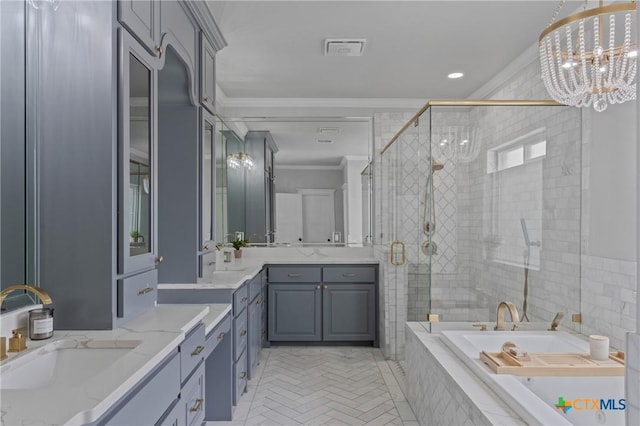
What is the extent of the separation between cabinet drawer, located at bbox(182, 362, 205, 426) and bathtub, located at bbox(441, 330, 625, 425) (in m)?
1.28

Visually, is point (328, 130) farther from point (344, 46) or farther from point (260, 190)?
point (344, 46)

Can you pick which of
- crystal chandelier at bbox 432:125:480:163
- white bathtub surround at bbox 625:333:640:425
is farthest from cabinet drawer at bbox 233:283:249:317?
white bathtub surround at bbox 625:333:640:425

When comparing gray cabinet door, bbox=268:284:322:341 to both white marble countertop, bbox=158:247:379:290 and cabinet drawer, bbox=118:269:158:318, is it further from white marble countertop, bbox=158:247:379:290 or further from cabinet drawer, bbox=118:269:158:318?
cabinet drawer, bbox=118:269:158:318

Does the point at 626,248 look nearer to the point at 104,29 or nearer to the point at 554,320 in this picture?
the point at 554,320

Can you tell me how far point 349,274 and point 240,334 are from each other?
156cm

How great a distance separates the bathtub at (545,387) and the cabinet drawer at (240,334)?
4.30 feet

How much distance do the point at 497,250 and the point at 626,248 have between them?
787mm

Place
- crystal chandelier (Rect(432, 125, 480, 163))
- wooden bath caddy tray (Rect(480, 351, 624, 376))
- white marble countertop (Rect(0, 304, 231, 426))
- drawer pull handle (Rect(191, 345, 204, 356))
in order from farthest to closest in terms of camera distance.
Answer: crystal chandelier (Rect(432, 125, 480, 163))
wooden bath caddy tray (Rect(480, 351, 624, 376))
drawer pull handle (Rect(191, 345, 204, 356))
white marble countertop (Rect(0, 304, 231, 426))

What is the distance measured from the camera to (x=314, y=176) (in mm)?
4465

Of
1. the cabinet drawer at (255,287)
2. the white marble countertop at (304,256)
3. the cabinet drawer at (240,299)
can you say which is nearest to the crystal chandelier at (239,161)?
the white marble countertop at (304,256)

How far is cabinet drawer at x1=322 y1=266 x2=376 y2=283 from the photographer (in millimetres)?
4094

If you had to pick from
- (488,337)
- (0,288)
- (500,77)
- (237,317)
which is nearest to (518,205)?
(488,337)

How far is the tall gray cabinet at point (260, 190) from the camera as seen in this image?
4234 millimetres

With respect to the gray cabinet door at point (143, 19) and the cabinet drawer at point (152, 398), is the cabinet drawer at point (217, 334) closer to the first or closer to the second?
the cabinet drawer at point (152, 398)
